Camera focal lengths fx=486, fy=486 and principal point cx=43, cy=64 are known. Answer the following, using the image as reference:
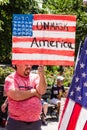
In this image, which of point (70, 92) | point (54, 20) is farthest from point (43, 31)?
point (70, 92)

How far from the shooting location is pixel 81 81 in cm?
354

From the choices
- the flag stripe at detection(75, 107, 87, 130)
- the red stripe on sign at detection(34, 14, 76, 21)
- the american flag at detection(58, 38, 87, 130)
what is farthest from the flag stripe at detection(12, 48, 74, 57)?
the flag stripe at detection(75, 107, 87, 130)

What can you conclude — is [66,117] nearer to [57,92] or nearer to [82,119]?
[82,119]

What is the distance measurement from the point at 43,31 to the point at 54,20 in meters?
0.15

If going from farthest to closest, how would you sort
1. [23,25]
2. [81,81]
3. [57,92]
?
[57,92] → [23,25] → [81,81]

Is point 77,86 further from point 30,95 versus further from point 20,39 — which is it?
point 30,95

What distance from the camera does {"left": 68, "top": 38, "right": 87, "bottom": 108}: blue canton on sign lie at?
3.54 metres

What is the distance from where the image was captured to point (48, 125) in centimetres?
1077

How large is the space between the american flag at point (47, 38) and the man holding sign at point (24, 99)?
804mm

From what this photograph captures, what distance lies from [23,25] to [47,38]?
0.29 metres

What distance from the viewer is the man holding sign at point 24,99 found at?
513cm

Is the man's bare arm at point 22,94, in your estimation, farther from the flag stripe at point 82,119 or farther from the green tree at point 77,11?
the green tree at point 77,11

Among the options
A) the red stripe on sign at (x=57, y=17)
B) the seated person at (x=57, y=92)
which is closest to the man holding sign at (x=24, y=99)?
the red stripe on sign at (x=57, y=17)

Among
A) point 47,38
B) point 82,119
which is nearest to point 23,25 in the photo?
point 47,38
